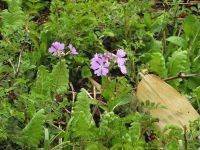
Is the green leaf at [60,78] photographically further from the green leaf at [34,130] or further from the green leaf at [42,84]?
the green leaf at [34,130]

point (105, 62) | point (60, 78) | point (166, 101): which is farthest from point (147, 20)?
point (105, 62)

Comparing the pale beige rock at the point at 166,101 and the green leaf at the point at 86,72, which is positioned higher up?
the green leaf at the point at 86,72

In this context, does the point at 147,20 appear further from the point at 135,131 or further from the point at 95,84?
the point at 135,131

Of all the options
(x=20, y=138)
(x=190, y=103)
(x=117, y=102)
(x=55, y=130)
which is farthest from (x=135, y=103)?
(x=20, y=138)

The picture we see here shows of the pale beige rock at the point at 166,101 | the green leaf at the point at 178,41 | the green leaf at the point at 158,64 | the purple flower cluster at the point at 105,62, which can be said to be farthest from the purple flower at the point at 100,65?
the green leaf at the point at 178,41

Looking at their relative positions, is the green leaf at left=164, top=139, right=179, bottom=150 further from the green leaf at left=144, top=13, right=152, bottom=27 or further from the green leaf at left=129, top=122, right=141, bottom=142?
the green leaf at left=144, top=13, right=152, bottom=27

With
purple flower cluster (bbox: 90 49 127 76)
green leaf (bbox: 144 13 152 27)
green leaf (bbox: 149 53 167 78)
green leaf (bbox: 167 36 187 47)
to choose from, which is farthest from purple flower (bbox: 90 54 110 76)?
green leaf (bbox: 144 13 152 27)

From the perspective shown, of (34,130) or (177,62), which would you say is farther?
(177,62)

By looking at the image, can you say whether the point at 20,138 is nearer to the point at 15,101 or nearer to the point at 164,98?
the point at 15,101
